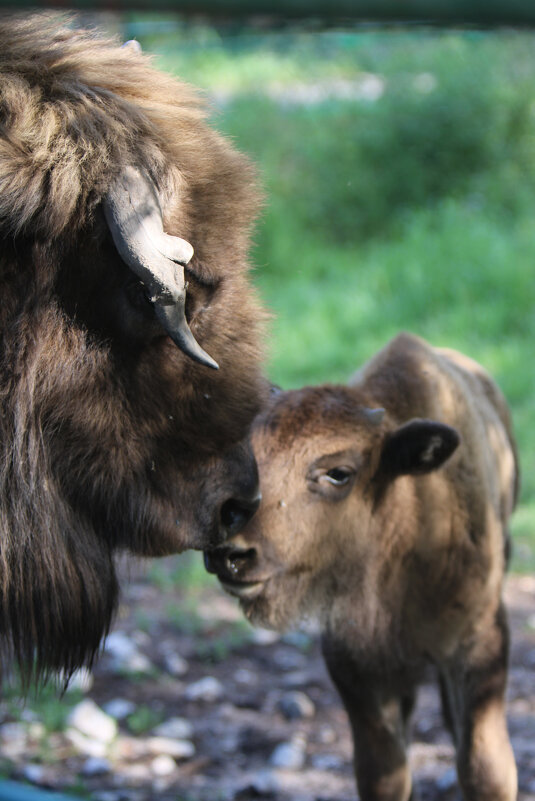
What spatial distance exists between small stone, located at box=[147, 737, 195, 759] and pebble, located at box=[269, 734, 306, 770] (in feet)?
1.23

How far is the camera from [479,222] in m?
11.7

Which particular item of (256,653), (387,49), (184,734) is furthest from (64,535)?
(387,49)

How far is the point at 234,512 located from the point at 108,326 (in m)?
0.62

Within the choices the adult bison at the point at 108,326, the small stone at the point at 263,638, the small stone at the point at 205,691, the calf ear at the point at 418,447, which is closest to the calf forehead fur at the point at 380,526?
the calf ear at the point at 418,447

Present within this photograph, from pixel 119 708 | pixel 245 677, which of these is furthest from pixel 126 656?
pixel 245 677

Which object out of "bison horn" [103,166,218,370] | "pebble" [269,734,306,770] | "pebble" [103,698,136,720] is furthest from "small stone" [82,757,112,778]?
"bison horn" [103,166,218,370]

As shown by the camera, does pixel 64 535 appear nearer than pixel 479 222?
Yes

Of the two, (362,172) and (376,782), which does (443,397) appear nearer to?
(376,782)

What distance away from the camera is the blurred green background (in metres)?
9.60

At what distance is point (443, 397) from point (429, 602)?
0.85 metres

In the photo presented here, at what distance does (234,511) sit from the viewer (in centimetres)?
281

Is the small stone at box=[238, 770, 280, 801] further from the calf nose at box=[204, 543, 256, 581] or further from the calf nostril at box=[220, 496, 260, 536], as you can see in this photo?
the calf nostril at box=[220, 496, 260, 536]

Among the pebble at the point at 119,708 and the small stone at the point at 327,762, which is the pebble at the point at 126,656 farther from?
the small stone at the point at 327,762

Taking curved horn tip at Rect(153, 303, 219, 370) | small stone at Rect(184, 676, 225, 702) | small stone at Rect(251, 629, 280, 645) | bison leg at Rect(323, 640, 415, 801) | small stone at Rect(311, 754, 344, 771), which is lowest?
small stone at Rect(251, 629, 280, 645)
